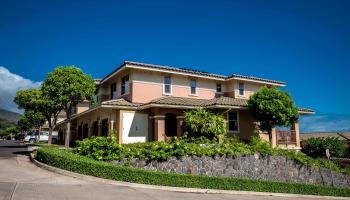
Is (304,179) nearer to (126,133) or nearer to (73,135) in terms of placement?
(126,133)

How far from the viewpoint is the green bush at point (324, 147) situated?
2545 centimetres

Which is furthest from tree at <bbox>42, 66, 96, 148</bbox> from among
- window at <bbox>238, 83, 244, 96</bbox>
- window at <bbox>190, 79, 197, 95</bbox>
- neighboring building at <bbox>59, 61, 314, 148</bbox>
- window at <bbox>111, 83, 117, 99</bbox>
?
window at <bbox>238, 83, 244, 96</bbox>

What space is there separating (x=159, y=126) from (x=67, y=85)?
24.7ft

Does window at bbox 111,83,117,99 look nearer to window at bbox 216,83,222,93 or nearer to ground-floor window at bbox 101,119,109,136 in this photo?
ground-floor window at bbox 101,119,109,136

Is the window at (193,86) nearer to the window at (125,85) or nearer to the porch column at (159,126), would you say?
the porch column at (159,126)

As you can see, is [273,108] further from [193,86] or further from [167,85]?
[167,85]

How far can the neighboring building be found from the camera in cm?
2409

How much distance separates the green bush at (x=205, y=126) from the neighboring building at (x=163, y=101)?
2.64 metres

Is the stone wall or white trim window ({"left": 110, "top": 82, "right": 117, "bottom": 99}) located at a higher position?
white trim window ({"left": 110, "top": 82, "right": 117, "bottom": 99})

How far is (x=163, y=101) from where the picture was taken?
23609 millimetres

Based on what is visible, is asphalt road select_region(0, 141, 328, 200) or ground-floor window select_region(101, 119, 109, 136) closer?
asphalt road select_region(0, 141, 328, 200)

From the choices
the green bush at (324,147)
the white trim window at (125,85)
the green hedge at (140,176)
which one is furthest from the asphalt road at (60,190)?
the green bush at (324,147)

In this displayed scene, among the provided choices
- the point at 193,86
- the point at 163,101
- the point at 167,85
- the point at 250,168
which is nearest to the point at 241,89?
the point at 193,86

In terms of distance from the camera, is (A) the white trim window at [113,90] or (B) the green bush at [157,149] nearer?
(B) the green bush at [157,149]
